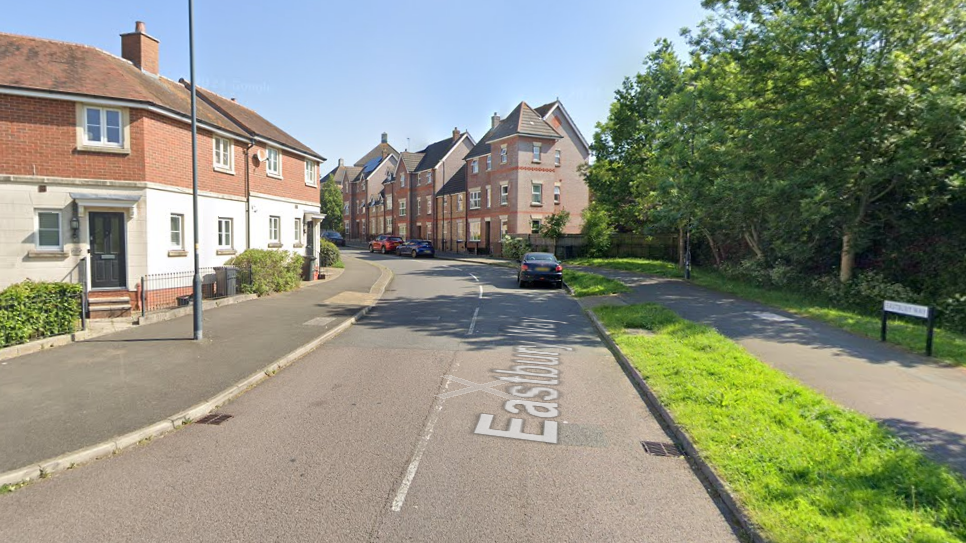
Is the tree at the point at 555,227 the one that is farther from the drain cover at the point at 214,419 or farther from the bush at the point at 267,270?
the drain cover at the point at 214,419

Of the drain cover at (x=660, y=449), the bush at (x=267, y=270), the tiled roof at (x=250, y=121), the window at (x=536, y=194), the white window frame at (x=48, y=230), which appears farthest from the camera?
the window at (x=536, y=194)

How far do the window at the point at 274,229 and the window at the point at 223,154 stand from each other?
328cm

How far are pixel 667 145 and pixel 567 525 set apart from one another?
24373 mm

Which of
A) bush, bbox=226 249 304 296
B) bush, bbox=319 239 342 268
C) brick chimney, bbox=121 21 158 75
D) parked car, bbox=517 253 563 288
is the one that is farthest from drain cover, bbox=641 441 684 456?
bush, bbox=319 239 342 268

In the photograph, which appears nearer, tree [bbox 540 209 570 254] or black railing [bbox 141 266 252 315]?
black railing [bbox 141 266 252 315]

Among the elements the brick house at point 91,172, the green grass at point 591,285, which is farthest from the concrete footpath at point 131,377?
the green grass at point 591,285

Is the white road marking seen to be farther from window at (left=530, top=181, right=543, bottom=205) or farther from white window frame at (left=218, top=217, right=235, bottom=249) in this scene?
window at (left=530, top=181, right=543, bottom=205)

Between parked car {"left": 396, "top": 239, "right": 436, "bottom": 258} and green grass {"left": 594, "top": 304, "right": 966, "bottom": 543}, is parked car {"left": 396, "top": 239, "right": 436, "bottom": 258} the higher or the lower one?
the higher one

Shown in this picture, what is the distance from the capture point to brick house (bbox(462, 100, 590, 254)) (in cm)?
4119

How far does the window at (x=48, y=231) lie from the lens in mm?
13641

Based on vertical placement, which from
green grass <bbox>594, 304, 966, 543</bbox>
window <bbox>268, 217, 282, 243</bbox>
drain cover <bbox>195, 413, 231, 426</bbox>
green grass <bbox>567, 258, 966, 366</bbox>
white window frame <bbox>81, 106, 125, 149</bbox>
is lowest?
drain cover <bbox>195, 413, 231, 426</bbox>

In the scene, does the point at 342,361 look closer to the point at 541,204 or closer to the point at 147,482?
the point at 147,482

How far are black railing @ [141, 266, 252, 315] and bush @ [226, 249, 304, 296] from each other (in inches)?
7.1

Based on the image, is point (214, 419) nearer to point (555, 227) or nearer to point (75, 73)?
point (75, 73)
